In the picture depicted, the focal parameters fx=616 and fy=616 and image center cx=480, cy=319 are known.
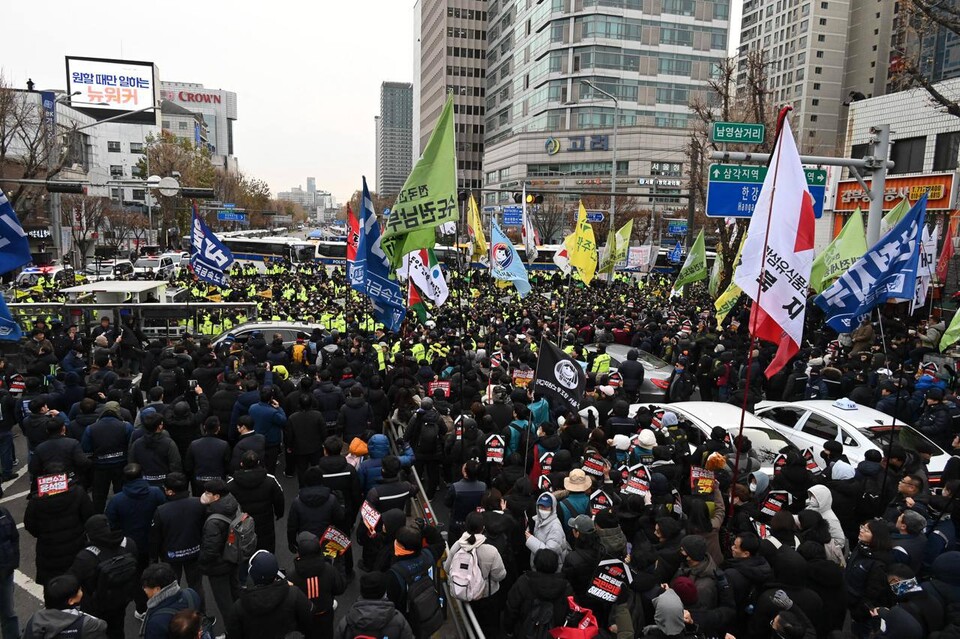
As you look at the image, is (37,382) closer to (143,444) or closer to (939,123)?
(143,444)

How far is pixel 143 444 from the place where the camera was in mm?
6613

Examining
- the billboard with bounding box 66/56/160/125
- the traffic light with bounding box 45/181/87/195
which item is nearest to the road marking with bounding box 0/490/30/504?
the traffic light with bounding box 45/181/87/195

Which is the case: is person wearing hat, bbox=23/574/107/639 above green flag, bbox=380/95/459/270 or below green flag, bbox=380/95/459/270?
below

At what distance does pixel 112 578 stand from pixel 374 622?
84.4 inches

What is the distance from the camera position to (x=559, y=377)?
7.41 m

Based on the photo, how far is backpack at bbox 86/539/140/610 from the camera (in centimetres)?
457

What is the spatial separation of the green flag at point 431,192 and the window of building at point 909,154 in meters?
26.7

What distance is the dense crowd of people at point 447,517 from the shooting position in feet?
14.3

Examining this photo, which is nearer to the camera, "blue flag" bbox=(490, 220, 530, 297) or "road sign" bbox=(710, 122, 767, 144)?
"road sign" bbox=(710, 122, 767, 144)

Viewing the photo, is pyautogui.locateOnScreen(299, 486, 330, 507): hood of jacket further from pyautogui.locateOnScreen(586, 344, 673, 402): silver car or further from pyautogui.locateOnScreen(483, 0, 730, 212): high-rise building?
pyautogui.locateOnScreen(483, 0, 730, 212): high-rise building

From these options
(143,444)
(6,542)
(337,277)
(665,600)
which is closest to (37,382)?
(143,444)

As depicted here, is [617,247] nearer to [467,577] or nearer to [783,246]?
[783,246]

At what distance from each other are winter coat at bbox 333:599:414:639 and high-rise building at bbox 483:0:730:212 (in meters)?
64.8

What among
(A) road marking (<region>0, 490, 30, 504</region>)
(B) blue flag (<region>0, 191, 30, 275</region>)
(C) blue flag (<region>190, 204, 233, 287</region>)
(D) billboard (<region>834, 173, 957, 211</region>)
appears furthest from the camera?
(D) billboard (<region>834, 173, 957, 211</region>)
